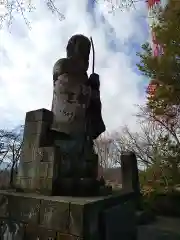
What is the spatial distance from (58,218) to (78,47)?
373 cm

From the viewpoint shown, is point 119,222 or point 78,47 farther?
point 78,47

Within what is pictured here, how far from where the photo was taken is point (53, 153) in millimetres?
3811

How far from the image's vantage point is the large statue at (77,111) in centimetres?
442

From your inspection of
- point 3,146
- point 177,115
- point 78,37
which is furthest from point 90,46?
point 3,146

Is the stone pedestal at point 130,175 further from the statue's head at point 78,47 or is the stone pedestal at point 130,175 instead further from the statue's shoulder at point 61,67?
the statue's head at point 78,47

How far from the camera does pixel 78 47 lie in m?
5.33

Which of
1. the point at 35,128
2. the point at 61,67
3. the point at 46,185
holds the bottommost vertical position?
the point at 46,185

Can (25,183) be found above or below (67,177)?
below

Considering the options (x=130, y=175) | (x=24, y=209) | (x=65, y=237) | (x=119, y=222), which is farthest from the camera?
(x=130, y=175)

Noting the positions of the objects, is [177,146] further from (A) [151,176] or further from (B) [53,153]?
(B) [53,153]

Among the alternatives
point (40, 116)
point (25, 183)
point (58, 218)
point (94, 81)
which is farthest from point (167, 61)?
point (58, 218)

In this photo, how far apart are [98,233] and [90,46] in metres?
4.00

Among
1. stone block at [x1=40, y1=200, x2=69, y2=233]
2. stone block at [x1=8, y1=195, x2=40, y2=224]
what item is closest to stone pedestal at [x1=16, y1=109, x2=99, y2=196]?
stone block at [x1=8, y1=195, x2=40, y2=224]

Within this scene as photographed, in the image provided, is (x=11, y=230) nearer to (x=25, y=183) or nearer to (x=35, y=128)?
(x=25, y=183)
